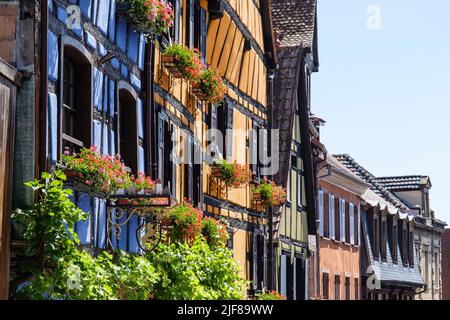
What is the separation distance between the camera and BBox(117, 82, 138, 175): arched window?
1425cm

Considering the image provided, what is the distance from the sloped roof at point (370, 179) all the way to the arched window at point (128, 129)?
30872 millimetres

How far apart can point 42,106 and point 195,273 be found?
4360 mm

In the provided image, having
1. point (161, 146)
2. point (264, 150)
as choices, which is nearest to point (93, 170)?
point (161, 146)

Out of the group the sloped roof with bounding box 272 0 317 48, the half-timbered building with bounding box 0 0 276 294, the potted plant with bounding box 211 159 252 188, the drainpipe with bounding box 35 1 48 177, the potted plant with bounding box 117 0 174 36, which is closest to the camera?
the drainpipe with bounding box 35 1 48 177

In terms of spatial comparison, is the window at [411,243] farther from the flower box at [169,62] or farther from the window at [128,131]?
the window at [128,131]

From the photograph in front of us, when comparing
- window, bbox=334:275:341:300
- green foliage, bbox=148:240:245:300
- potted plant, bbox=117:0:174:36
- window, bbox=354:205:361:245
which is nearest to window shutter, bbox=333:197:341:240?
window, bbox=334:275:341:300

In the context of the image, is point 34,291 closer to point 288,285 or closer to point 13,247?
point 13,247

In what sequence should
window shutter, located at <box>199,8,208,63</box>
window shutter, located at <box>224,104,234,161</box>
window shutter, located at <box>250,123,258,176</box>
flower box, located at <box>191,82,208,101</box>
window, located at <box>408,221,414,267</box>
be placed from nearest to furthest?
1. flower box, located at <box>191,82,208,101</box>
2. window shutter, located at <box>199,8,208,63</box>
3. window shutter, located at <box>224,104,234,161</box>
4. window shutter, located at <box>250,123,258,176</box>
5. window, located at <box>408,221,414,267</box>

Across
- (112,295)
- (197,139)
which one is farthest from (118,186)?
(197,139)

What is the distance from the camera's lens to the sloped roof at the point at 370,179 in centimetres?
4472

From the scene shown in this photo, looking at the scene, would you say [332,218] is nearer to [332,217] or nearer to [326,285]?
[332,217]

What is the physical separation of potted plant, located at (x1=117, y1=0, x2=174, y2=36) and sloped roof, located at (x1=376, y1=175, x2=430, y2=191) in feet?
110

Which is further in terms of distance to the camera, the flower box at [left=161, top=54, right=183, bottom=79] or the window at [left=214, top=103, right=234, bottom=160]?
the window at [left=214, top=103, right=234, bottom=160]

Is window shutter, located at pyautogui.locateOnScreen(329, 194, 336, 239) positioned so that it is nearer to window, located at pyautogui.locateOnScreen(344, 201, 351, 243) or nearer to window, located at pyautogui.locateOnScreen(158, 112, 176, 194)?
window, located at pyautogui.locateOnScreen(344, 201, 351, 243)
